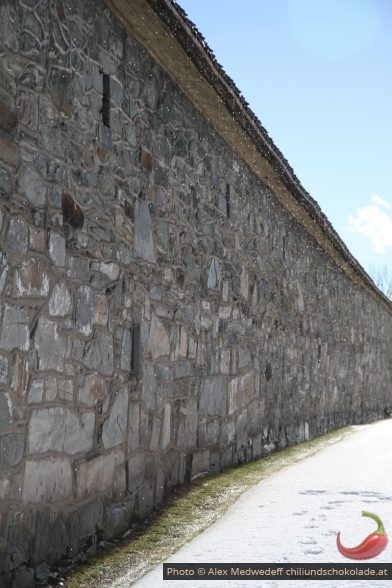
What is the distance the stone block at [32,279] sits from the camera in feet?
9.48

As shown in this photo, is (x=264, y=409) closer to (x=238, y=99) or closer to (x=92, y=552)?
(x=238, y=99)

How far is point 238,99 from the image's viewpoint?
5211mm

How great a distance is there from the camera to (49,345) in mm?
3084

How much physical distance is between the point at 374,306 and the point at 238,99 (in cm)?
957

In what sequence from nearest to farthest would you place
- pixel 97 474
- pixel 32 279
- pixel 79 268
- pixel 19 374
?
pixel 19 374 < pixel 32 279 < pixel 79 268 < pixel 97 474

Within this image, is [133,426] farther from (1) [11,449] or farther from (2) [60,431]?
(1) [11,449]

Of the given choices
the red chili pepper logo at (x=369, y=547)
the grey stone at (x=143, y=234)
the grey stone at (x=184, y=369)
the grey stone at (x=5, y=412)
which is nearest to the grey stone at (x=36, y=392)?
the grey stone at (x=5, y=412)

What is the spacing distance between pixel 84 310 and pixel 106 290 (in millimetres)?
252

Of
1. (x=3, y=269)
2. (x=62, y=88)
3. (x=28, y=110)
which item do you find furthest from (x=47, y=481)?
Result: (x=62, y=88)

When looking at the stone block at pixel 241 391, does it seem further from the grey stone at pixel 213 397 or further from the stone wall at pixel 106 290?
the grey stone at pixel 213 397

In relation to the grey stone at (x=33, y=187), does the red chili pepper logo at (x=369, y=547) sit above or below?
below

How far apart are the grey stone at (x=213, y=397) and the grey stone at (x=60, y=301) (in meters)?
1.96

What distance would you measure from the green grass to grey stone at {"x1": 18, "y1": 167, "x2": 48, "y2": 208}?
5.22 feet

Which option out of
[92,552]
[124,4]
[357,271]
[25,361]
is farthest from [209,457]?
[357,271]
